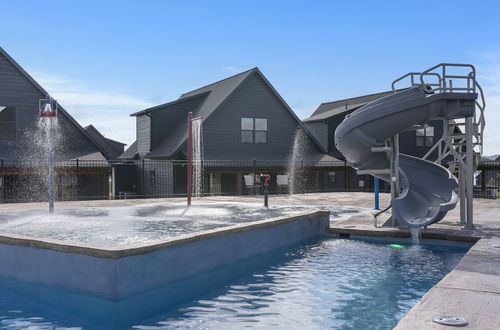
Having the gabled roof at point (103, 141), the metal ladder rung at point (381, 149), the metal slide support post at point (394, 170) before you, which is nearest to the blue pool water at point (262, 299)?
the metal slide support post at point (394, 170)

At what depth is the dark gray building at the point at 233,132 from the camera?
27.1 metres

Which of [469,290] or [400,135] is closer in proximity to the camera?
[469,290]

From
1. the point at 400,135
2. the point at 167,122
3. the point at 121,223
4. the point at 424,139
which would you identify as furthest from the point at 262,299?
the point at 424,139

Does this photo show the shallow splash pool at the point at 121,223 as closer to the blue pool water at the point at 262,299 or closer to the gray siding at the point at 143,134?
the blue pool water at the point at 262,299

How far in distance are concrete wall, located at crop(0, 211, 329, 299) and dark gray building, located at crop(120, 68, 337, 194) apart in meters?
17.6

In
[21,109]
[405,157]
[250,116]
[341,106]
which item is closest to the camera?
[405,157]

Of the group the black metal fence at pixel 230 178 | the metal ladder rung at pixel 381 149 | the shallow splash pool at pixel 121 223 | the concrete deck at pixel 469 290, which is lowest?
the concrete deck at pixel 469 290

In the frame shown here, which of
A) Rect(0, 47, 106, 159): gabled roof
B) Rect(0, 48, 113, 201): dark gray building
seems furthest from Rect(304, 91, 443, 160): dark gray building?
Rect(0, 47, 106, 159): gabled roof

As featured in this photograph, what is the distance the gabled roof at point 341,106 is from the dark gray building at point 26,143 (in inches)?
678

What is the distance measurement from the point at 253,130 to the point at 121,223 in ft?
62.6

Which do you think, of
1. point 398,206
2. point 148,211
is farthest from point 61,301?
point 398,206

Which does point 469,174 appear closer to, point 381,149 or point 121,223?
point 381,149

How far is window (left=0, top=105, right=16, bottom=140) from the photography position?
22516 mm

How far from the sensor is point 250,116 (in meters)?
28.8
